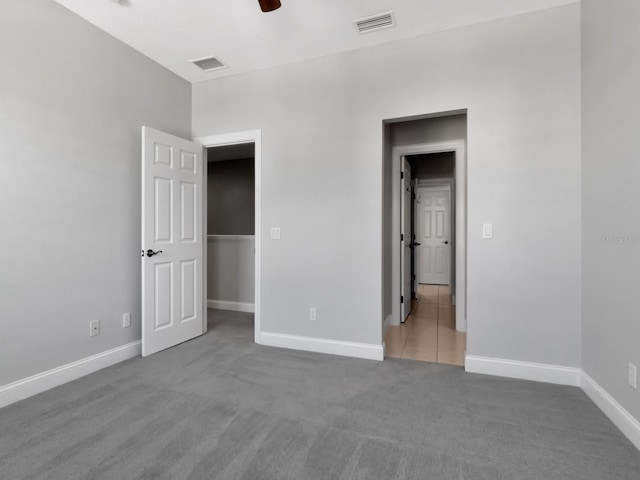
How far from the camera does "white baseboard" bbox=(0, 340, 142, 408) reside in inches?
86.7

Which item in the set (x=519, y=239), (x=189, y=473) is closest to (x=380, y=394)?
(x=189, y=473)

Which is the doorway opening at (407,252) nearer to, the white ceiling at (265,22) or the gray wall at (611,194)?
the white ceiling at (265,22)

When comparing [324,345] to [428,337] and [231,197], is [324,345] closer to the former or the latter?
[428,337]

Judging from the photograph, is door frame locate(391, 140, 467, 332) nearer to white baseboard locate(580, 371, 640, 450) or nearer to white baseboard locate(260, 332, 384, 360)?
white baseboard locate(260, 332, 384, 360)

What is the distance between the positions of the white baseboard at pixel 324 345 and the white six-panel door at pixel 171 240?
2.82 ft

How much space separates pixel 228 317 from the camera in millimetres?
4508

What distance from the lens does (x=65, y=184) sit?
2.53 metres

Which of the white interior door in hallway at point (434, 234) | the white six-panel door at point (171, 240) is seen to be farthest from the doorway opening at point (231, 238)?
the white interior door in hallway at point (434, 234)

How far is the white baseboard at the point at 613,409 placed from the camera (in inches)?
68.7

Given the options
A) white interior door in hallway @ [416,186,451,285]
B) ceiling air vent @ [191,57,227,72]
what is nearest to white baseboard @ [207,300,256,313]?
ceiling air vent @ [191,57,227,72]

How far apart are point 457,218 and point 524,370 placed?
6.22 feet

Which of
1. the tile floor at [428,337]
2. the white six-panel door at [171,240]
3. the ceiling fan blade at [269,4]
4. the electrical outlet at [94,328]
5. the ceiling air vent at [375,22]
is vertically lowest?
the tile floor at [428,337]

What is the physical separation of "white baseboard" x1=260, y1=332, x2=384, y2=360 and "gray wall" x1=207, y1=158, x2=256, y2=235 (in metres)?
2.80

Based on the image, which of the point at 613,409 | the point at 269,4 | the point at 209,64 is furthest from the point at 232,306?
the point at 613,409
